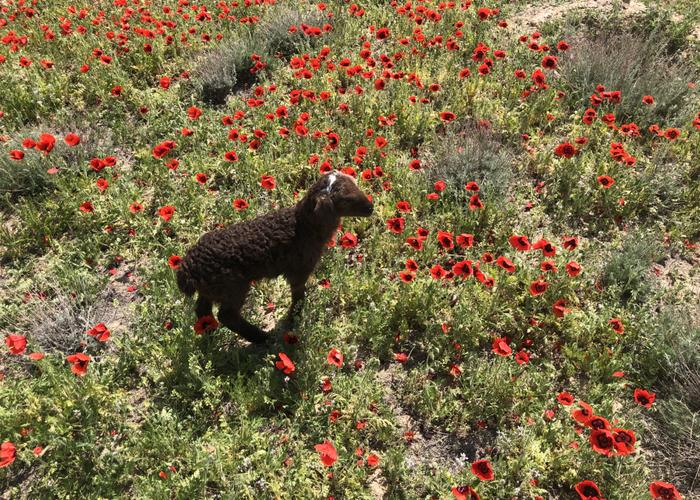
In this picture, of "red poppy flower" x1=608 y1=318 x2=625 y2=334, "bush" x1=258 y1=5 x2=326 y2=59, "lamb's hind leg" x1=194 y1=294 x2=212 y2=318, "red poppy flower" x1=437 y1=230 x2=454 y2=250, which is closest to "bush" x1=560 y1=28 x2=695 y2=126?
"red poppy flower" x1=608 y1=318 x2=625 y2=334

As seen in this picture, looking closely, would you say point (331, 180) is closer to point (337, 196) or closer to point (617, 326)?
point (337, 196)

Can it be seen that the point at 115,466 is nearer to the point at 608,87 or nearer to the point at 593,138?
the point at 593,138

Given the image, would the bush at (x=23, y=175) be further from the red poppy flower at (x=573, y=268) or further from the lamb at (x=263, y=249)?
the red poppy flower at (x=573, y=268)

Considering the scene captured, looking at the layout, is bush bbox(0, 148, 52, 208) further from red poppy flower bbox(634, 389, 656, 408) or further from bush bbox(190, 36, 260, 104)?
red poppy flower bbox(634, 389, 656, 408)

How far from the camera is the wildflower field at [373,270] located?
10.2ft

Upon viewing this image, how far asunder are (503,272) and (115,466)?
3.27 m

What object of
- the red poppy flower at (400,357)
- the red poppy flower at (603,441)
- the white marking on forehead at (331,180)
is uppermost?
the white marking on forehead at (331,180)

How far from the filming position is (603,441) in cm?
266

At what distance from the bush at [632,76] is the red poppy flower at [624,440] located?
13.9 feet

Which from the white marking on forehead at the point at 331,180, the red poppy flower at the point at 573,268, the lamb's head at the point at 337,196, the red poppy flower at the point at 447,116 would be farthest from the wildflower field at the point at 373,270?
the white marking on forehead at the point at 331,180

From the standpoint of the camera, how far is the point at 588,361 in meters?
3.59

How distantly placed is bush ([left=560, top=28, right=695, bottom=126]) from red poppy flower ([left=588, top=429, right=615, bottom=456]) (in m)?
4.33

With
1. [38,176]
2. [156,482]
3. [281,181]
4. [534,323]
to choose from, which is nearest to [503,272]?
[534,323]

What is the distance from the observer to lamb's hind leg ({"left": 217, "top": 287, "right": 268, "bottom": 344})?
3.33 meters
